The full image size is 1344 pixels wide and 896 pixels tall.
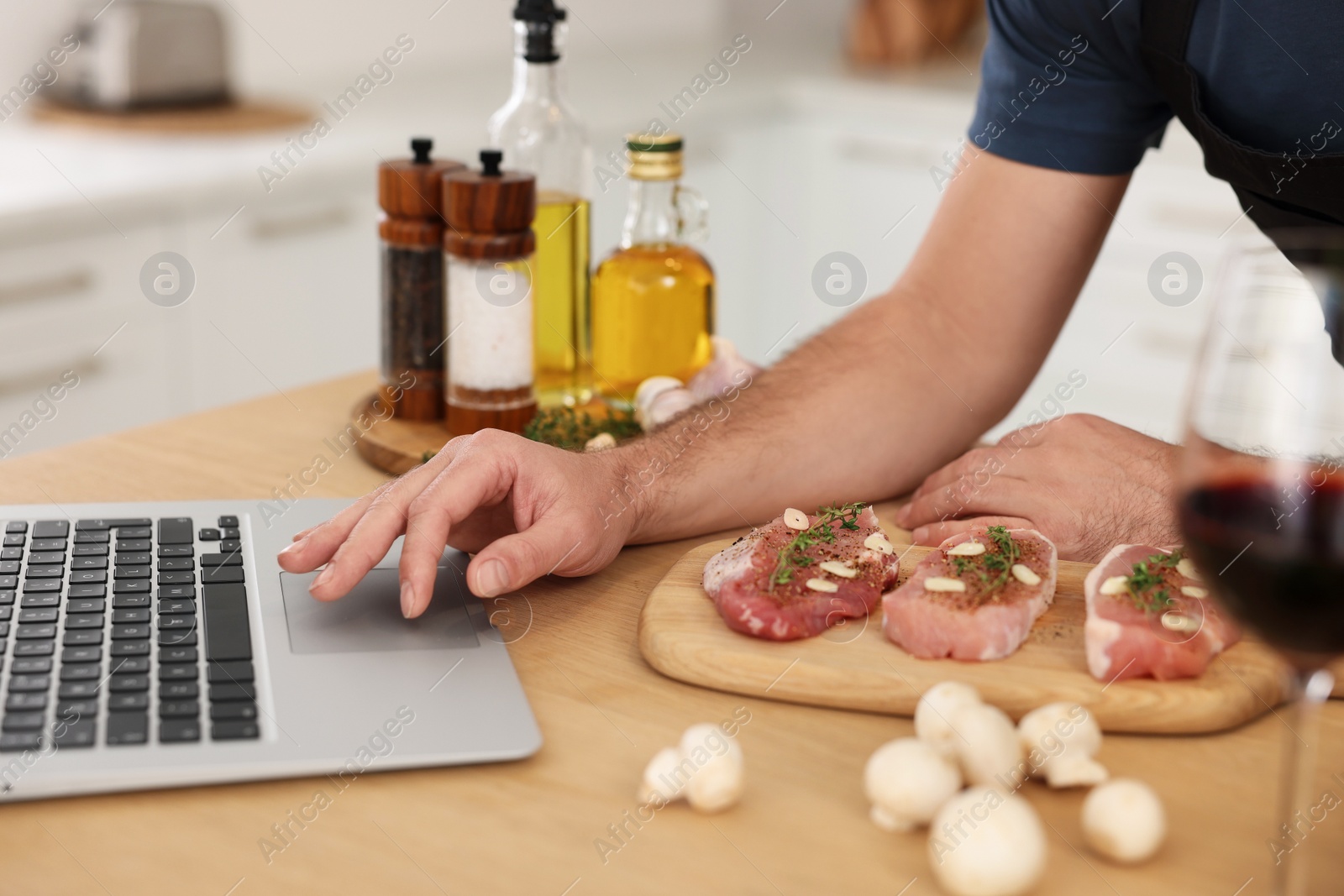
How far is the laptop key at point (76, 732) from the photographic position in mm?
688

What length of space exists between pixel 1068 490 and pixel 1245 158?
392 millimetres

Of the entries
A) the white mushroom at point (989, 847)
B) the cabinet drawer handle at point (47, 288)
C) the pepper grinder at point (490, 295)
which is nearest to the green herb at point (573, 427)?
the pepper grinder at point (490, 295)

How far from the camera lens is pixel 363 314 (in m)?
2.67

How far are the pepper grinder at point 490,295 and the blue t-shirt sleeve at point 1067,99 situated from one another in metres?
0.46

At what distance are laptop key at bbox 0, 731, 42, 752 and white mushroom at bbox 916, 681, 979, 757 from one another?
0.46 m

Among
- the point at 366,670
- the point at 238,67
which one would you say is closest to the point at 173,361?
the point at 238,67

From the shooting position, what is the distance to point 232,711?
72 centimetres

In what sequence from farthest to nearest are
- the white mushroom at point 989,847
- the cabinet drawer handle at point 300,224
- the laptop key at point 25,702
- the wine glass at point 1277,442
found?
the cabinet drawer handle at point 300,224 < the laptop key at point 25,702 < the white mushroom at point 989,847 < the wine glass at point 1277,442

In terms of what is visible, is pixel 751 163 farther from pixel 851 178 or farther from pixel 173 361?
pixel 173 361

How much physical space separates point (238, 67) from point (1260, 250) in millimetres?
2918

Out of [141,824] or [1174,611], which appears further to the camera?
[1174,611]

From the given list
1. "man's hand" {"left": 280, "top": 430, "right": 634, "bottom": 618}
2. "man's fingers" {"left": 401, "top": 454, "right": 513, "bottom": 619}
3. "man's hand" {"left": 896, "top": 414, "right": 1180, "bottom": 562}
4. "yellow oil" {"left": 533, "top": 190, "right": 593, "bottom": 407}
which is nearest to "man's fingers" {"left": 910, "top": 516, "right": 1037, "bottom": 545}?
"man's hand" {"left": 896, "top": 414, "right": 1180, "bottom": 562}

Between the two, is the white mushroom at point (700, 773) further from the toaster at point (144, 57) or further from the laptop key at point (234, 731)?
the toaster at point (144, 57)

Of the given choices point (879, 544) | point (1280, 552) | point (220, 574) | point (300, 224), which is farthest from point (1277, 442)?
point (300, 224)
